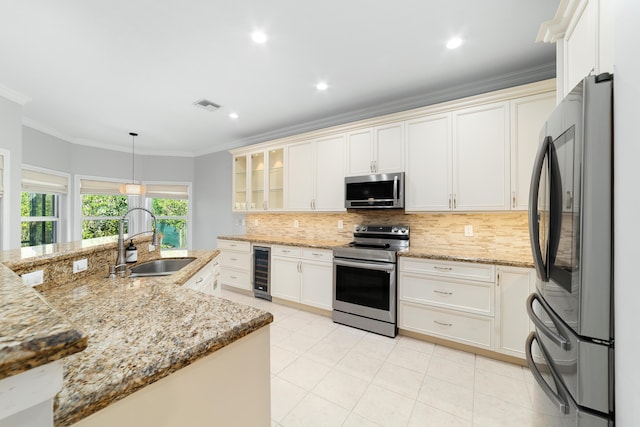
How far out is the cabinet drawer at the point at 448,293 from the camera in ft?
7.72

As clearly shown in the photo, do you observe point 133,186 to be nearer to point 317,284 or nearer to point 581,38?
point 317,284

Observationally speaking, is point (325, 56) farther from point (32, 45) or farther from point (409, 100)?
point (32, 45)

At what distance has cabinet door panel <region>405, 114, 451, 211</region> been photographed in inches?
109

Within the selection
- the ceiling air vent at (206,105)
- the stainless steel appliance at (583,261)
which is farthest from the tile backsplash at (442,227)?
the ceiling air vent at (206,105)

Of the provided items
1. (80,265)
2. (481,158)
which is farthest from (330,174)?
(80,265)

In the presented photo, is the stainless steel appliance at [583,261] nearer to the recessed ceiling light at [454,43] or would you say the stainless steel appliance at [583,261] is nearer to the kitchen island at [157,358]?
the kitchen island at [157,358]

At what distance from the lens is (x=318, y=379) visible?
2092 millimetres

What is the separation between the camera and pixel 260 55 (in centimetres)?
233

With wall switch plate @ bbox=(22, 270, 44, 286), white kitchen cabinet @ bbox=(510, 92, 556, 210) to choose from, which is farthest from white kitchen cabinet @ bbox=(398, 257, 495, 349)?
wall switch plate @ bbox=(22, 270, 44, 286)

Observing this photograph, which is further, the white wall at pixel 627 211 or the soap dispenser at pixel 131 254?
the soap dispenser at pixel 131 254

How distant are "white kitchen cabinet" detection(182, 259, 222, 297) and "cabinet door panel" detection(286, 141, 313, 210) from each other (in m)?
1.44

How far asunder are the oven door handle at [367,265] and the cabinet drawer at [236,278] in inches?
65.9

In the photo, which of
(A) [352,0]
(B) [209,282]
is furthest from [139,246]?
(A) [352,0]

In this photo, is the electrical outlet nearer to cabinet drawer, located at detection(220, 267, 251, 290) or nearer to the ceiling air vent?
cabinet drawer, located at detection(220, 267, 251, 290)
